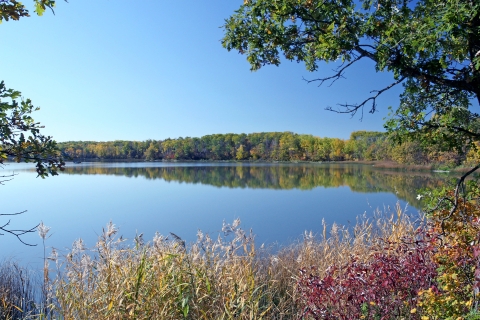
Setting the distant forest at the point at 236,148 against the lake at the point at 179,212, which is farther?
the distant forest at the point at 236,148

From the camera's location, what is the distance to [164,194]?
60.1ft

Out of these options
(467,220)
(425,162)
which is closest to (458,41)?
(467,220)

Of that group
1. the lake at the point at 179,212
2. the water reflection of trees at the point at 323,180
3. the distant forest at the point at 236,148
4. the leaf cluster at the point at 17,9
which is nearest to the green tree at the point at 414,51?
the leaf cluster at the point at 17,9

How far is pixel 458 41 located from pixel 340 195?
15.9 metres

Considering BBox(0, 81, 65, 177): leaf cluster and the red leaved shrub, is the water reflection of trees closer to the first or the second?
the red leaved shrub

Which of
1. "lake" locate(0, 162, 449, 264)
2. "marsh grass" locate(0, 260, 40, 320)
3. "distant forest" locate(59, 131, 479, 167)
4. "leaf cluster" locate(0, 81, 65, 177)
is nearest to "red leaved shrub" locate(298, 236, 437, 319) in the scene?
"leaf cluster" locate(0, 81, 65, 177)

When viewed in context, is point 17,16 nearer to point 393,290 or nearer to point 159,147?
point 393,290

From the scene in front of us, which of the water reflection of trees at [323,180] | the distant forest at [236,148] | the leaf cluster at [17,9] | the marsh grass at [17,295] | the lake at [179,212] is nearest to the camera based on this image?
the leaf cluster at [17,9]

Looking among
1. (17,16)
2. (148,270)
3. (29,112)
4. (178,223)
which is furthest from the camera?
(178,223)

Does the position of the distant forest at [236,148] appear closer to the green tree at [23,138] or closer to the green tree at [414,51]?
the green tree at [414,51]

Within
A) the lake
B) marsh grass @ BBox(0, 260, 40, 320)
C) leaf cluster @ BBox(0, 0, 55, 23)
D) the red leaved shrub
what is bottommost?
the lake

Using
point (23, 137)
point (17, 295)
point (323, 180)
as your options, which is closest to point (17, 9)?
point (23, 137)

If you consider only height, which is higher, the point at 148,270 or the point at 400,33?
the point at 400,33

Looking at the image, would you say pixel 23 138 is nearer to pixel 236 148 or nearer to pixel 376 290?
pixel 376 290
